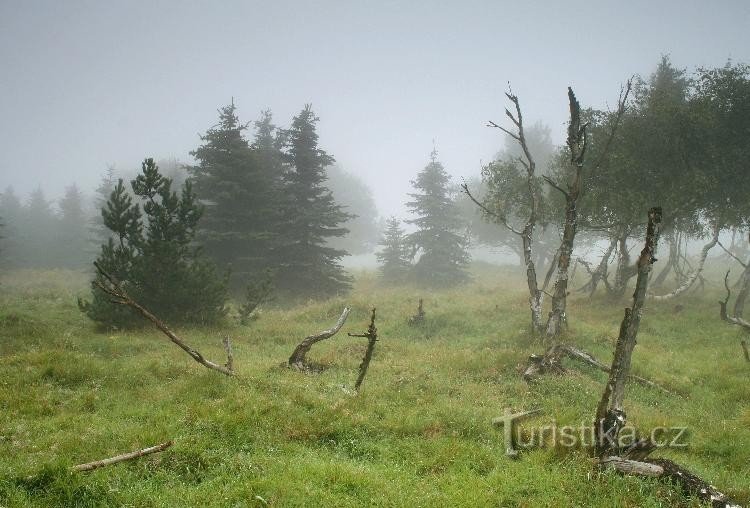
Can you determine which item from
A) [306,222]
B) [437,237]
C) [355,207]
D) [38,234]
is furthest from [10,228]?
[437,237]

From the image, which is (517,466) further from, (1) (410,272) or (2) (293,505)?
(1) (410,272)

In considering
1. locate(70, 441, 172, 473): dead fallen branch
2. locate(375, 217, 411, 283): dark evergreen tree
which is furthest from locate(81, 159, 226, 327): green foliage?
locate(375, 217, 411, 283): dark evergreen tree

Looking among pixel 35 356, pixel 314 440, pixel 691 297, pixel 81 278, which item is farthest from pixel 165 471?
pixel 81 278

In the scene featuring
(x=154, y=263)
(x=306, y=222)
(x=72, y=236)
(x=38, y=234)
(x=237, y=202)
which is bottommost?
(x=154, y=263)

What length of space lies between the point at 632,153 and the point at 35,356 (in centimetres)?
2630

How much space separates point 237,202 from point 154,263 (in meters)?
11.9

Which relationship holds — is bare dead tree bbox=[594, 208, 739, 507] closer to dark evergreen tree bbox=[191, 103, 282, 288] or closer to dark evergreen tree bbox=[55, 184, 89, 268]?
dark evergreen tree bbox=[191, 103, 282, 288]

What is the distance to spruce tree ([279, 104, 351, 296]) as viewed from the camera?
92.5ft

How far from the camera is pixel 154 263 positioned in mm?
15305

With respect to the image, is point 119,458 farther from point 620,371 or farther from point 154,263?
point 154,263

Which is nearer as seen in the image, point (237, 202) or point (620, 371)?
point (620, 371)

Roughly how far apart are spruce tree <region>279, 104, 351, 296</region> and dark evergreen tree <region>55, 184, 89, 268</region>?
34858 millimetres

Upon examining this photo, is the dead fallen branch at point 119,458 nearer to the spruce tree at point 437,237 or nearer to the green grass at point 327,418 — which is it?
the green grass at point 327,418

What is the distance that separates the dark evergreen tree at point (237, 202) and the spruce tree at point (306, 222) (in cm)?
119
